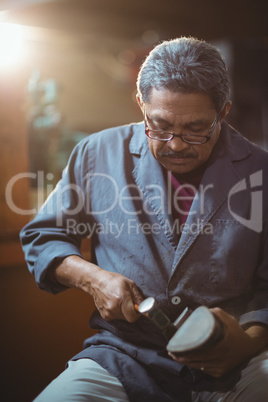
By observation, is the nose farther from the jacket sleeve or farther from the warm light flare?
the warm light flare

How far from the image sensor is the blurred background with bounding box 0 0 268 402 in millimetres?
1801

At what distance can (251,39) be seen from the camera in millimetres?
3348

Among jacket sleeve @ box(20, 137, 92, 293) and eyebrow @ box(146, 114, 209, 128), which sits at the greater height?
eyebrow @ box(146, 114, 209, 128)

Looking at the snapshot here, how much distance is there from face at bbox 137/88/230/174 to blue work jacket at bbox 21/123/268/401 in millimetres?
82

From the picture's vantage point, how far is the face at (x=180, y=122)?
3.97 feet

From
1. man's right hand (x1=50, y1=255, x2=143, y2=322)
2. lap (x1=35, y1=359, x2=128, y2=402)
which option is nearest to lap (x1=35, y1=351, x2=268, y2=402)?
lap (x1=35, y1=359, x2=128, y2=402)

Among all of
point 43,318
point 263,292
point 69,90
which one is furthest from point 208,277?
point 69,90

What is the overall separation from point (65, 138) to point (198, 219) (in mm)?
1435

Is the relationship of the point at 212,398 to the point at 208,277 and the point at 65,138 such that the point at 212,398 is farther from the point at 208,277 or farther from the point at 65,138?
the point at 65,138

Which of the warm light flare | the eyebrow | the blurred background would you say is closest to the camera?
the eyebrow
